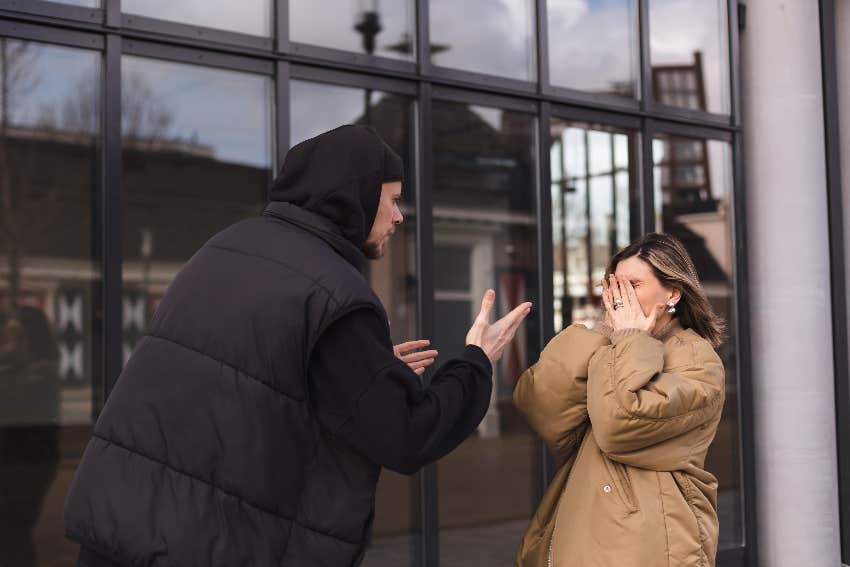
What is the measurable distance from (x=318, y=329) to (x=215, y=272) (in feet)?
0.93

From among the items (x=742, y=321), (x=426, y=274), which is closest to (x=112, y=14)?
(x=426, y=274)

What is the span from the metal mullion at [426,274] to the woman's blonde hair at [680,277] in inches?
77.4

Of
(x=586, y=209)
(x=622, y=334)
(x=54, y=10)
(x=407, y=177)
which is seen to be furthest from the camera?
(x=586, y=209)

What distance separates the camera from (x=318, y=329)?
2.04m

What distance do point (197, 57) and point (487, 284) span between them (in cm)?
208

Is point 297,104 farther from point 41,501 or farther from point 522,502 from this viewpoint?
point 522,502

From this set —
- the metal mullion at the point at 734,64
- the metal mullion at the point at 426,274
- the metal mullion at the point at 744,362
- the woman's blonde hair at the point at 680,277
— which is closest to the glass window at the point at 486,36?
the metal mullion at the point at 426,274

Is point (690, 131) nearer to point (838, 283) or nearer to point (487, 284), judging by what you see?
point (838, 283)

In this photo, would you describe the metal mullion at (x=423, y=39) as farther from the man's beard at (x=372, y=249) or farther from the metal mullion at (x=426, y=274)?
the man's beard at (x=372, y=249)

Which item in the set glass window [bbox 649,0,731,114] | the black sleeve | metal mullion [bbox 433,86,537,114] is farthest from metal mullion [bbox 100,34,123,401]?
glass window [bbox 649,0,731,114]

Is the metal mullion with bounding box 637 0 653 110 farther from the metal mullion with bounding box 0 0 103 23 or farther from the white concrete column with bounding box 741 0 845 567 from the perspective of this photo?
the metal mullion with bounding box 0 0 103 23

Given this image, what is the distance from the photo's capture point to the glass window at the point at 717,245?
6316 millimetres

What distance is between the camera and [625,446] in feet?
9.30

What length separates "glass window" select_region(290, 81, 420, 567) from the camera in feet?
16.1
